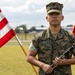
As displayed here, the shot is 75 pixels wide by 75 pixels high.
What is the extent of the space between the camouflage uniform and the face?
0.12 m

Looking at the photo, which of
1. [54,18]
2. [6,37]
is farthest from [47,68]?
[6,37]

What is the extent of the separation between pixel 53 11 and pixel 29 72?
271 inches

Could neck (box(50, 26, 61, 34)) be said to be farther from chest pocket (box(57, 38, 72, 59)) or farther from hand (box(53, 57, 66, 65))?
hand (box(53, 57, 66, 65))

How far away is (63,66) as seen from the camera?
3910 mm

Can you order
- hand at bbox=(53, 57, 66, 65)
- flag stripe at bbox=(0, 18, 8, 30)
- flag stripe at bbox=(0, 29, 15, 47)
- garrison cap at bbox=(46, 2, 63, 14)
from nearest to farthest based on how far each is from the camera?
hand at bbox=(53, 57, 66, 65) < garrison cap at bbox=(46, 2, 63, 14) < flag stripe at bbox=(0, 29, 15, 47) < flag stripe at bbox=(0, 18, 8, 30)

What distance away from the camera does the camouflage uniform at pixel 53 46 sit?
3.88m

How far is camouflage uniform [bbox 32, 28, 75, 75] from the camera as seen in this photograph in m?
3.88

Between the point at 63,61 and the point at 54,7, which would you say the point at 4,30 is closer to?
the point at 54,7

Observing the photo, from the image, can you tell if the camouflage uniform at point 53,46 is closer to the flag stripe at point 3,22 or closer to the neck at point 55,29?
the neck at point 55,29

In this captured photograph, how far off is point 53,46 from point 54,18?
12.3 inches

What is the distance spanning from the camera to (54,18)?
12.6 feet

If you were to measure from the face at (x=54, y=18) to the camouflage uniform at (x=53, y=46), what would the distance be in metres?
0.12

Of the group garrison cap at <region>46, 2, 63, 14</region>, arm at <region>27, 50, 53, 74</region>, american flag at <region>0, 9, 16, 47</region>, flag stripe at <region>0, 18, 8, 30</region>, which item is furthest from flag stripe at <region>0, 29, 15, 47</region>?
garrison cap at <region>46, 2, 63, 14</region>

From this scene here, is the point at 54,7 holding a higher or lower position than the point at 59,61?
higher
